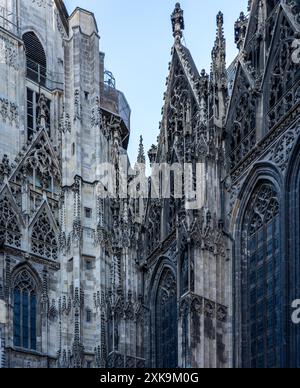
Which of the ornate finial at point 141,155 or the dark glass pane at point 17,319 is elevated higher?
the ornate finial at point 141,155

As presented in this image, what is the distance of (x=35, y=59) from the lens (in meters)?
45.7

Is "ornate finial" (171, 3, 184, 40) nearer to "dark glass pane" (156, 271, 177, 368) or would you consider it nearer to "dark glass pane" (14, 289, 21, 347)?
"dark glass pane" (156, 271, 177, 368)

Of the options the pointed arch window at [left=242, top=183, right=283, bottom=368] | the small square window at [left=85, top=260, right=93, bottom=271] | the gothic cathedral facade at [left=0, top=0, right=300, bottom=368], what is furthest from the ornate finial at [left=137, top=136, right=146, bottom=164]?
the pointed arch window at [left=242, top=183, right=283, bottom=368]

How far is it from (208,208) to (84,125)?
39.0 feet

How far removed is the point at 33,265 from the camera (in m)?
39.5

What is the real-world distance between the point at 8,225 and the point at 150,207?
5.68 meters

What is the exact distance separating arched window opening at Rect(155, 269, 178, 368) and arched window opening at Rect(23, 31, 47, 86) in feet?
43.4

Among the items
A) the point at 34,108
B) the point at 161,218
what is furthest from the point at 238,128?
the point at 34,108

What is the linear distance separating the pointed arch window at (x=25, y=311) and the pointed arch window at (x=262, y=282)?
11.1 m

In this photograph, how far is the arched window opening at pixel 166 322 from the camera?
1318 inches

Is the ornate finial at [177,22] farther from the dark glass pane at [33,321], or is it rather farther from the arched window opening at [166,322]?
the dark glass pane at [33,321]

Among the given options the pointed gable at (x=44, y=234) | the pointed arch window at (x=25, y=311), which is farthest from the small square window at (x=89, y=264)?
the pointed arch window at (x=25, y=311)

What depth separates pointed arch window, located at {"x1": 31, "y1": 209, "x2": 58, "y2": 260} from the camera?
39969 millimetres
